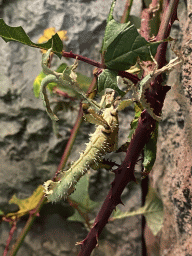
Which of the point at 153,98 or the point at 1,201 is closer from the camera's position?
the point at 153,98

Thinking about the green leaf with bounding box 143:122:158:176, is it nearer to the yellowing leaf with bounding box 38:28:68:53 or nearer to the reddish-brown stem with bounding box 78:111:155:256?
the reddish-brown stem with bounding box 78:111:155:256

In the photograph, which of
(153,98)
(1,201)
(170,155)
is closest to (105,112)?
(153,98)

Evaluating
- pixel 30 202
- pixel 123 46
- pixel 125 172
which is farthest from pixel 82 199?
pixel 123 46

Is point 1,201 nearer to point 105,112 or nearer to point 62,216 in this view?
point 62,216

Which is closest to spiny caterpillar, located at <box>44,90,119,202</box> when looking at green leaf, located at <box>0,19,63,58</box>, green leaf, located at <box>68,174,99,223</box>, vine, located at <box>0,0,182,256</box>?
vine, located at <box>0,0,182,256</box>

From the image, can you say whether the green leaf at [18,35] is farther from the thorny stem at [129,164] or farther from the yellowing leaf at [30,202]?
the yellowing leaf at [30,202]

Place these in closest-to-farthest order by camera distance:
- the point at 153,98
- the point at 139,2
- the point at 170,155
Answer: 1. the point at 153,98
2. the point at 170,155
3. the point at 139,2

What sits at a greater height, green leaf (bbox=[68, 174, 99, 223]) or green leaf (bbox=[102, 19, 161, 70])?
green leaf (bbox=[102, 19, 161, 70])

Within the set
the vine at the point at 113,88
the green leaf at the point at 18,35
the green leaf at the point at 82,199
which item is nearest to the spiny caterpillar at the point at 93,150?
the vine at the point at 113,88
